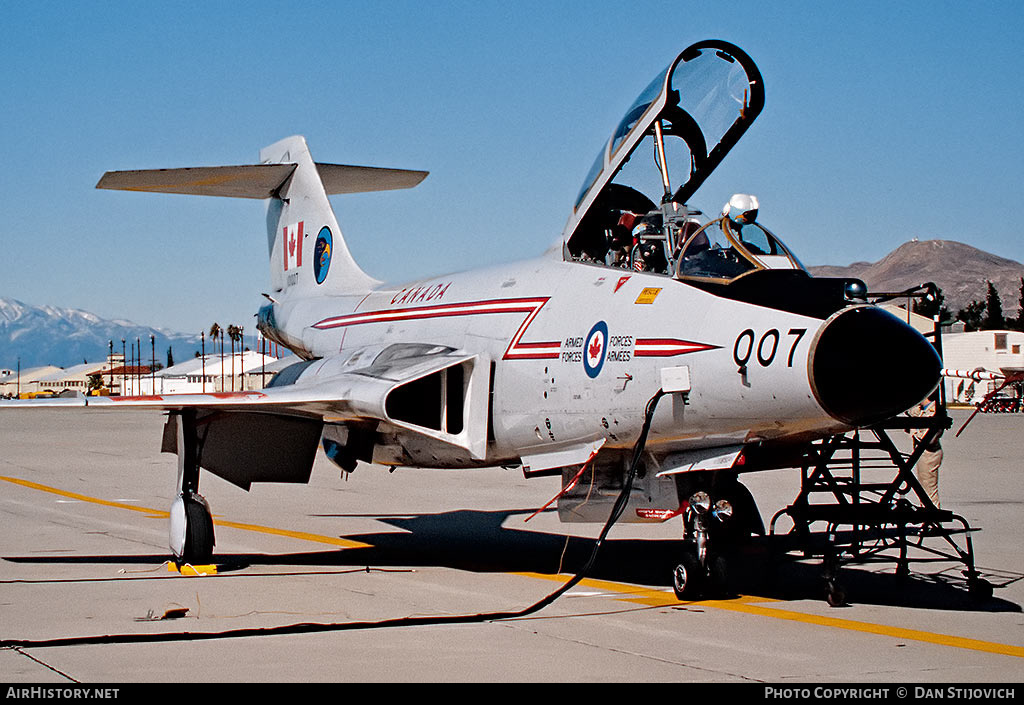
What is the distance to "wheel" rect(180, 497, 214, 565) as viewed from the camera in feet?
33.3

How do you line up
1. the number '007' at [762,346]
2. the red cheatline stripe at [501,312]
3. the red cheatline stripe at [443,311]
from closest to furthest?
the number '007' at [762,346]
the red cheatline stripe at [501,312]
the red cheatline stripe at [443,311]

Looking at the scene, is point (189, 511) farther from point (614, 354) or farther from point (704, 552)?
point (704, 552)

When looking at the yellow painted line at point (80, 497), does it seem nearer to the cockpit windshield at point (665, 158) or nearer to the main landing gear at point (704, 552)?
the cockpit windshield at point (665, 158)

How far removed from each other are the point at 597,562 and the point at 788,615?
3179 millimetres

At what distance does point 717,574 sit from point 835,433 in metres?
1.37

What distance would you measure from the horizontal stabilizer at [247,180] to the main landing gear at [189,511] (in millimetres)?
3755

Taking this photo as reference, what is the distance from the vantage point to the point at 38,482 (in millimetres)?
19406

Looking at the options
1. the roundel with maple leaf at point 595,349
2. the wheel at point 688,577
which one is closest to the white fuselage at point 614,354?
the roundel with maple leaf at point 595,349

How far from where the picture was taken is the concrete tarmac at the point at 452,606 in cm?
584

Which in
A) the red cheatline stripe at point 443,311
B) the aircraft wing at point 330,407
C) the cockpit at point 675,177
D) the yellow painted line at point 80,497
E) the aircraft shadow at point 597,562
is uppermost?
the cockpit at point 675,177

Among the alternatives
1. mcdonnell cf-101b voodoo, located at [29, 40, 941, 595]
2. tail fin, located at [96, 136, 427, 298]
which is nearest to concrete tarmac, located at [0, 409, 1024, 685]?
mcdonnell cf-101b voodoo, located at [29, 40, 941, 595]

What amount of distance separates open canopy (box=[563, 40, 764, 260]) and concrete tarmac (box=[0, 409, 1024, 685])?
9.24 ft

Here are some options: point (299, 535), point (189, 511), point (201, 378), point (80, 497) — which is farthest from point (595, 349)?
point (201, 378)

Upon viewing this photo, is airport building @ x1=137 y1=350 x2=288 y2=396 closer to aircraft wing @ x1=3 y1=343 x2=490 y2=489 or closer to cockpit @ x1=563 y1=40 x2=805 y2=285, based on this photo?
aircraft wing @ x1=3 y1=343 x2=490 y2=489
